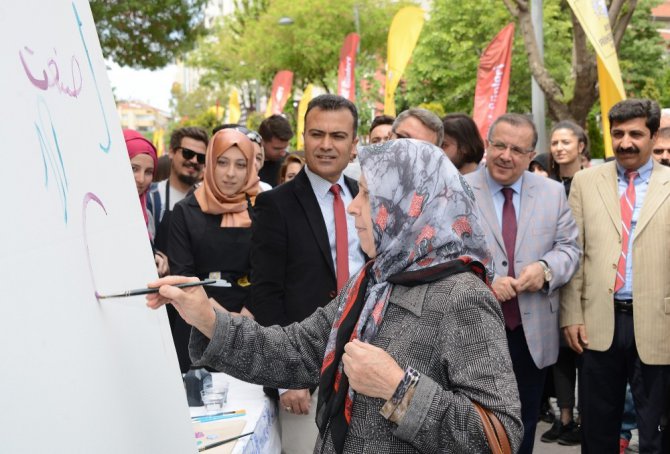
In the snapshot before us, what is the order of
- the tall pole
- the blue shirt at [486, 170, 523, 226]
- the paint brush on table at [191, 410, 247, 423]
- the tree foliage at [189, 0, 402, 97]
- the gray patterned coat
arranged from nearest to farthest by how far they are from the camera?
the gray patterned coat → the paint brush on table at [191, 410, 247, 423] → the blue shirt at [486, 170, 523, 226] → the tall pole → the tree foliage at [189, 0, 402, 97]

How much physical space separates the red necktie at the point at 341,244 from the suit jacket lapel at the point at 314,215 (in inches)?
1.5

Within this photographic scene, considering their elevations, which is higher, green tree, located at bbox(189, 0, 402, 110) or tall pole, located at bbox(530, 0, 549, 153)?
green tree, located at bbox(189, 0, 402, 110)

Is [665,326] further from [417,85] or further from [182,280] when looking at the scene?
[417,85]

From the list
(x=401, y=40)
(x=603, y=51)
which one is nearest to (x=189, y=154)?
(x=603, y=51)

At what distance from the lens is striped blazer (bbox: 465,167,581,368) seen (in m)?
3.89

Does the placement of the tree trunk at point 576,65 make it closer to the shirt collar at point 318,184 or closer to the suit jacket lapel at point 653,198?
the suit jacket lapel at point 653,198

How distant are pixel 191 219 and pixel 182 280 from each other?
6.39 ft

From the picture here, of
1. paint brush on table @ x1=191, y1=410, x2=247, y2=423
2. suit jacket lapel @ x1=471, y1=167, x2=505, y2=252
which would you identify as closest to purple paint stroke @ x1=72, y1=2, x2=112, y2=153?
paint brush on table @ x1=191, y1=410, x2=247, y2=423

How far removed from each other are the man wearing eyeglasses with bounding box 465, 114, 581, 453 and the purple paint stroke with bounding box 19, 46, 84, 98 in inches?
112

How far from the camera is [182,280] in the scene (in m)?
1.75

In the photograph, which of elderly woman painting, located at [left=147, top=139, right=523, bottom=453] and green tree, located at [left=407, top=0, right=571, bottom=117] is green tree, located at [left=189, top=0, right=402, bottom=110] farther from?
elderly woman painting, located at [left=147, top=139, right=523, bottom=453]

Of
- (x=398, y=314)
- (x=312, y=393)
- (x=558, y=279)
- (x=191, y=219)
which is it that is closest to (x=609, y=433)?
(x=558, y=279)

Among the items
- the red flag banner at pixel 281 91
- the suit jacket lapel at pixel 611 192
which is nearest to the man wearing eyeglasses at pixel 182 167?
the suit jacket lapel at pixel 611 192

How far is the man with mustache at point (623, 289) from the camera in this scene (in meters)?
3.94
